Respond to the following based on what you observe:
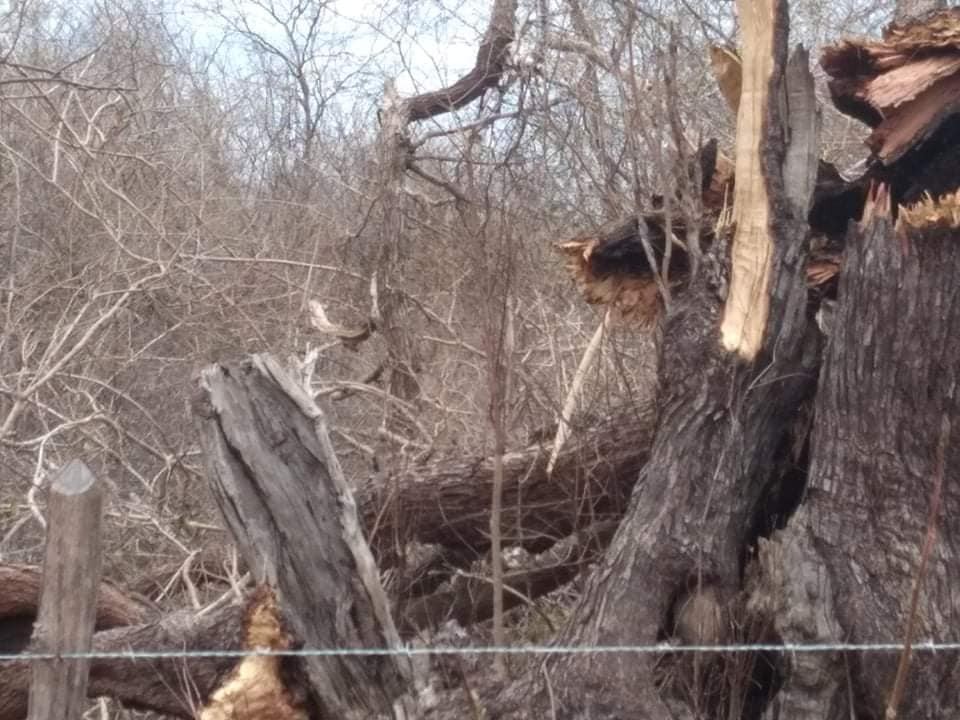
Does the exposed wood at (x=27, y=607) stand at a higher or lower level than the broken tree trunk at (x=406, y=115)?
lower

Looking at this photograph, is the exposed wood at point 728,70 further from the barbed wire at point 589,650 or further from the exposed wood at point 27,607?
the exposed wood at point 27,607

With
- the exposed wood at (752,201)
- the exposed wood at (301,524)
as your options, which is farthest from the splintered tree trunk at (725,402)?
the exposed wood at (301,524)

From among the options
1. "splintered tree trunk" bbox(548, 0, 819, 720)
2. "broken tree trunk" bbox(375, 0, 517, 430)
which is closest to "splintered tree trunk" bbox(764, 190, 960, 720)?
"splintered tree trunk" bbox(548, 0, 819, 720)

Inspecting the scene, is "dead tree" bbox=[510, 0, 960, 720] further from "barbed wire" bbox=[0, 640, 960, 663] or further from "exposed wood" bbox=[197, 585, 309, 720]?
"exposed wood" bbox=[197, 585, 309, 720]

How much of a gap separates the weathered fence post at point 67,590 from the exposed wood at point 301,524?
2.00ft

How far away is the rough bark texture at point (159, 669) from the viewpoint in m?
3.28

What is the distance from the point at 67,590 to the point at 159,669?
1.16 metres

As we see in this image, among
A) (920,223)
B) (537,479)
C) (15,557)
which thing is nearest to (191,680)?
(537,479)

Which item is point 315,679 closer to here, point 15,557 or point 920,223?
point 920,223

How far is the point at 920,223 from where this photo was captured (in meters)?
3.01

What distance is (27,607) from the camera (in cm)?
373

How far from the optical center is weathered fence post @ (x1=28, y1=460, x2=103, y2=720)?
2.34 m

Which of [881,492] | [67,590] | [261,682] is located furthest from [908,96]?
[67,590]

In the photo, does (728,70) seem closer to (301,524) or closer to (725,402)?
(725,402)
